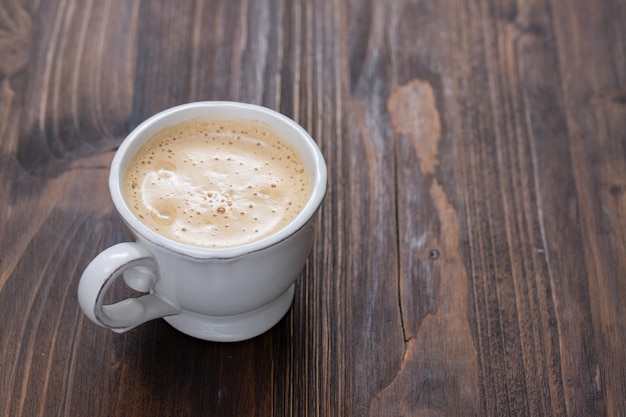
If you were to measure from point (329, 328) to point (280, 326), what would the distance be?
2.0 inches

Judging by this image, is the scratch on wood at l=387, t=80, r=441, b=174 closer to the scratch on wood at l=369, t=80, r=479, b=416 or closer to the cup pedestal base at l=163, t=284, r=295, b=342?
the scratch on wood at l=369, t=80, r=479, b=416

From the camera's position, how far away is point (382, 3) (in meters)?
1.24

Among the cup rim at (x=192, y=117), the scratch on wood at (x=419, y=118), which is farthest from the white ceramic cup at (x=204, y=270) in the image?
the scratch on wood at (x=419, y=118)

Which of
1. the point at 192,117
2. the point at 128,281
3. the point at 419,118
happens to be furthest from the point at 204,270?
the point at 419,118

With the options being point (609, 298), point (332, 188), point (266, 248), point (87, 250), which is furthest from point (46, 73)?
point (609, 298)

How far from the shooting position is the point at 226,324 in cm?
85

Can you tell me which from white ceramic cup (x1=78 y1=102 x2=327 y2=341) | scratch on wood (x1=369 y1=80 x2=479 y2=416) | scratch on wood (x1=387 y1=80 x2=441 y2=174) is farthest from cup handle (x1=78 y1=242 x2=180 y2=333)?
scratch on wood (x1=387 y1=80 x2=441 y2=174)

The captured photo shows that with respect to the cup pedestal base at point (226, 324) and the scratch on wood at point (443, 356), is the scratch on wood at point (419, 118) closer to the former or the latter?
the scratch on wood at point (443, 356)

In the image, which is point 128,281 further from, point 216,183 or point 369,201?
point 369,201

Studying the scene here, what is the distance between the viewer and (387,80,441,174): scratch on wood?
3.46ft

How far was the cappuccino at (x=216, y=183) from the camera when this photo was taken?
79cm

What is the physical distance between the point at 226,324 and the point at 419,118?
402 millimetres

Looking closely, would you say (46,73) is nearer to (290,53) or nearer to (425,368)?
(290,53)

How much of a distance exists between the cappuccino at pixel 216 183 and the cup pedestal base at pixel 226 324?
99 millimetres
